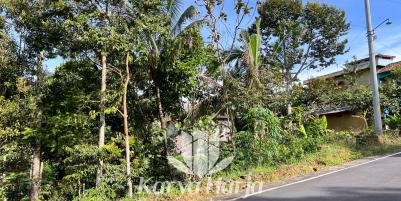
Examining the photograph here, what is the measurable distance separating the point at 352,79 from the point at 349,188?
22.1 metres

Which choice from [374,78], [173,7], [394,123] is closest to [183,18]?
[173,7]

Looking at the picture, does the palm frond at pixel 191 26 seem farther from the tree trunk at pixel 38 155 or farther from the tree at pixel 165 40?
the tree trunk at pixel 38 155

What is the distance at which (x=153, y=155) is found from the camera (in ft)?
41.1

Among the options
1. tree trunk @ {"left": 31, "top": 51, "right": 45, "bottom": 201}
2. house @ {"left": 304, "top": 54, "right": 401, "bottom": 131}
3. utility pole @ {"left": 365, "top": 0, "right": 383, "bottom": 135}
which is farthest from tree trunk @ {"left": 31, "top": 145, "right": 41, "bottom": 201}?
house @ {"left": 304, "top": 54, "right": 401, "bottom": 131}

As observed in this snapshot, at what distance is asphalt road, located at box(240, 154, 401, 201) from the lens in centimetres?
791

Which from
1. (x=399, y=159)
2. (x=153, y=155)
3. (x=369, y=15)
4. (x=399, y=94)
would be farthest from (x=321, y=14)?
(x=153, y=155)

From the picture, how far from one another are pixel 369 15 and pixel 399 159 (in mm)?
7797

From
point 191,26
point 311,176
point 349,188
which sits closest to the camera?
point 349,188

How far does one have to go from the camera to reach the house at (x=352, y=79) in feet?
90.2

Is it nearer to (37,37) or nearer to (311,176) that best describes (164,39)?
(37,37)

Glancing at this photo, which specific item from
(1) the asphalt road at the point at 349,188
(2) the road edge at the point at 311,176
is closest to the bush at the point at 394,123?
(2) the road edge at the point at 311,176

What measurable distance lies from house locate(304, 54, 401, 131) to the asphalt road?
16038 millimetres

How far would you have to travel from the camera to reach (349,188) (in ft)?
28.9

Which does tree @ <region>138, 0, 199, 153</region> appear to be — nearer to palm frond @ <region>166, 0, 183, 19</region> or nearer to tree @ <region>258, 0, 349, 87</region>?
palm frond @ <region>166, 0, 183, 19</region>
